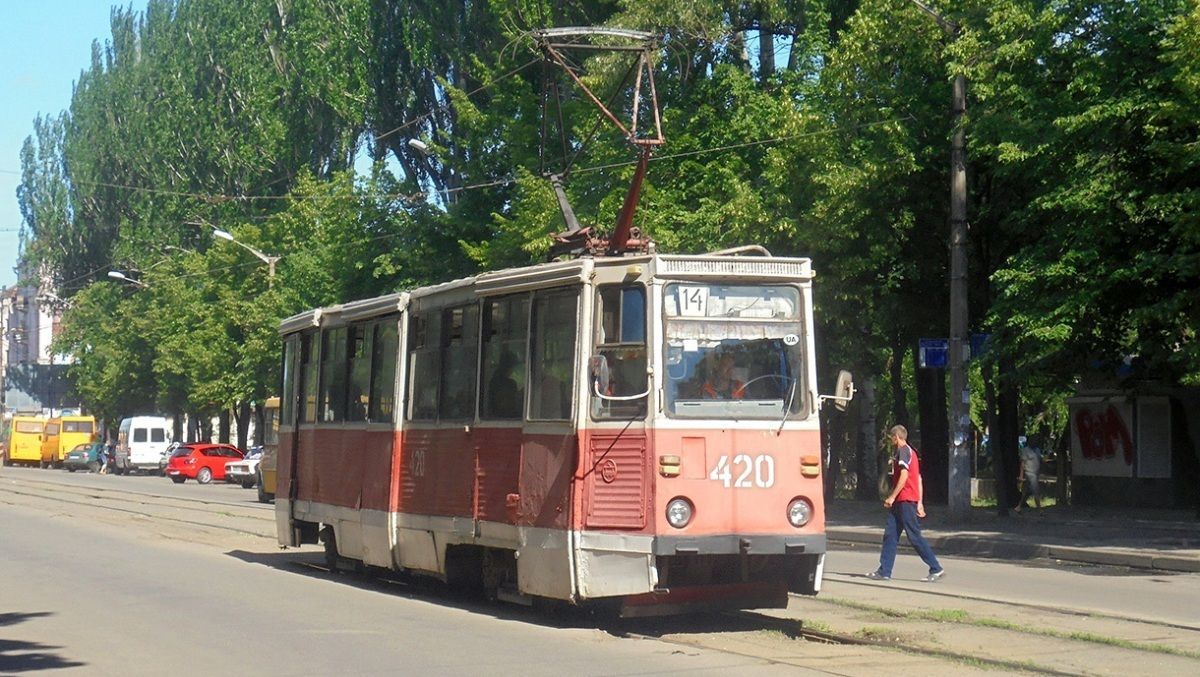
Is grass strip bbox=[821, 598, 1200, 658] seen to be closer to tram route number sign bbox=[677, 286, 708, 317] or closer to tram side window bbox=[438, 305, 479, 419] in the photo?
tram route number sign bbox=[677, 286, 708, 317]

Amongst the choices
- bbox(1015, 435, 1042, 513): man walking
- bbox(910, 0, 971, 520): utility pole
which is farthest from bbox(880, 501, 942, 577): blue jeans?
bbox(1015, 435, 1042, 513): man walking

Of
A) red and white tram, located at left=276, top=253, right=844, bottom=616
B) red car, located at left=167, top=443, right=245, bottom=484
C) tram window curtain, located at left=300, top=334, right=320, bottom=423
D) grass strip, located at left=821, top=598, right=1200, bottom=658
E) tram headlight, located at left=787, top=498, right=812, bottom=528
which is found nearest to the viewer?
grass strip, located at left=821, top=598, right=1200, bottom=658

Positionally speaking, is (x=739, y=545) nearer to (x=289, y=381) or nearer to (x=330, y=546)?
(x=330, y=546)

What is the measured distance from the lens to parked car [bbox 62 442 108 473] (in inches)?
3029

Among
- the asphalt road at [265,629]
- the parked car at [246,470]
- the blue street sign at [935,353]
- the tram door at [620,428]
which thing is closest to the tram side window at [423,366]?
the asphalt road at [265,629]

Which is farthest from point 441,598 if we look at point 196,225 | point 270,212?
point 196,225

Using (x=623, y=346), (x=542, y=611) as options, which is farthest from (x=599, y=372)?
(x=542, y=611)

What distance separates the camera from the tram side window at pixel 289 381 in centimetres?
1939

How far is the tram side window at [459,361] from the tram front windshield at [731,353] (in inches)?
105

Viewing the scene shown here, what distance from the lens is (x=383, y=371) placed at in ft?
53.6

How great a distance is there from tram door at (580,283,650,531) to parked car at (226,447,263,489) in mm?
41205

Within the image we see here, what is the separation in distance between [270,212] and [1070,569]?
49032mm

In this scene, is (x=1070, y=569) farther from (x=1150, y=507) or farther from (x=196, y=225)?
(x=196, y=225)

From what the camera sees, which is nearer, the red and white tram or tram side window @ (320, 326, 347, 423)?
the red and white tram
